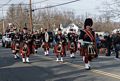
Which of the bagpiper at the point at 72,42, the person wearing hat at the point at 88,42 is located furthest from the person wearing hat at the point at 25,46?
the person wearing hat at the point at 88,42

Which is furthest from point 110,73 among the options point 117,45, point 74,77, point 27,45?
point 117,45

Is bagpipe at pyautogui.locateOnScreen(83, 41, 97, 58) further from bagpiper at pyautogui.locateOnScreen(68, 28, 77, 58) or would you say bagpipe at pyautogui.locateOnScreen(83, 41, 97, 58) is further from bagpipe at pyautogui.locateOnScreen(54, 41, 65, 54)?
bagpiper at pyautogui.locateOnScreen(68, 28, 77, 58)

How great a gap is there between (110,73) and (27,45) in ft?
23.8

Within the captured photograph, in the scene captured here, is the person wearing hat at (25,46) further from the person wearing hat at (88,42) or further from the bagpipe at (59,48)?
the person wearing hat at (88,42)

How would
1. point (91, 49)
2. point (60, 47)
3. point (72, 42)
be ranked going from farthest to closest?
point (72, 42), point (60, 47), point (91, 49)

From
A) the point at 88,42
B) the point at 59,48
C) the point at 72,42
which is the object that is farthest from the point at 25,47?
the point at 88,42

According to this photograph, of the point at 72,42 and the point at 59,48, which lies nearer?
the point at 59,48

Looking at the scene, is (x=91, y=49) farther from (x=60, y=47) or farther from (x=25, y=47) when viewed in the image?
(x=25, y=47)

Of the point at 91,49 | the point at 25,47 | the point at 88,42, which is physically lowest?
the point at 91,49

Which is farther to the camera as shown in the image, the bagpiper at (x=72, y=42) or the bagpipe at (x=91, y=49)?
the bagpiper at (x=72, y=42)

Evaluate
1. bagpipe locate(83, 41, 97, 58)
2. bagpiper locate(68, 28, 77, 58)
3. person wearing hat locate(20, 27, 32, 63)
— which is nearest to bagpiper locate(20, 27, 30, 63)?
person wearing hat locate(20, 27, 32, 63)

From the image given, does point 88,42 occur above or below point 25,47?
above

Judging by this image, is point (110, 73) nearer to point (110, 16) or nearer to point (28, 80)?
point (28, 80)

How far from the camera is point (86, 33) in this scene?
1584cm
